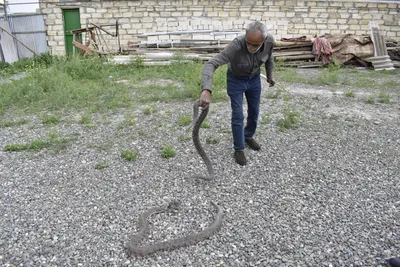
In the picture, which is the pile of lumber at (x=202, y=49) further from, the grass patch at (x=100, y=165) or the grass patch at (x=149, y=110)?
the grass patch at (x=100, y=165)

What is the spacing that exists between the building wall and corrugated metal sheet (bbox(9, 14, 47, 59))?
353 millimetres

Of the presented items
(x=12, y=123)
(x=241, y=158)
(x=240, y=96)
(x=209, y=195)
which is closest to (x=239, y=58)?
(x=240, y=96)

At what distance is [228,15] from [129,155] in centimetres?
1151

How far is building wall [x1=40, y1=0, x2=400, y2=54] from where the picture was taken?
14.0m

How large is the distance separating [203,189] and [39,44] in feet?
45.8

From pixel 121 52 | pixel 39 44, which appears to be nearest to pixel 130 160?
pixel 121 52

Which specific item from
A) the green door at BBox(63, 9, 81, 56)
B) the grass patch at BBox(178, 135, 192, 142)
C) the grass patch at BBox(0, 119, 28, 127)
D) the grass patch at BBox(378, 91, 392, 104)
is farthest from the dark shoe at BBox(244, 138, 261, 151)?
the green door at BBox(63, 9, 81, 56)

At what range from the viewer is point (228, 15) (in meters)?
14.2

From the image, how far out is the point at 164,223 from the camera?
307cm

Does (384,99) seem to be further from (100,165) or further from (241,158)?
(100,165)

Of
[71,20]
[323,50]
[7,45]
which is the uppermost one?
[71,20]

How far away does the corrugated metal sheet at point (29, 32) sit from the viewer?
556 inches

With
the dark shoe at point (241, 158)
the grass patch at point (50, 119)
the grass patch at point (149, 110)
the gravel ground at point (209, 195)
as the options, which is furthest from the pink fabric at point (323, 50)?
the grass patch at point (50, 119)

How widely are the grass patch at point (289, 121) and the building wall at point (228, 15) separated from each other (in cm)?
899
